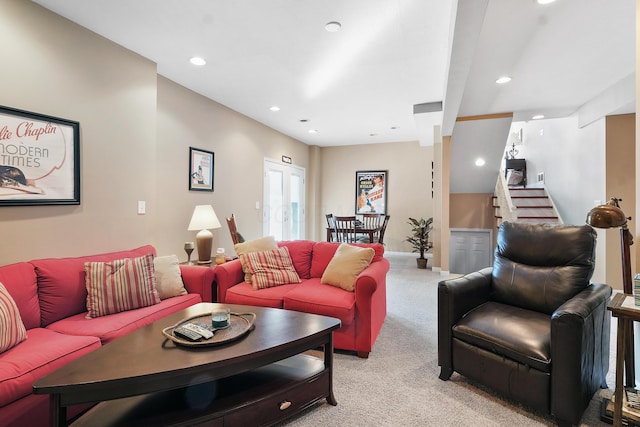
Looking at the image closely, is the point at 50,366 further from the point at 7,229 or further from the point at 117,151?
the point at 117,151

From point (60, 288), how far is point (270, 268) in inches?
59.6

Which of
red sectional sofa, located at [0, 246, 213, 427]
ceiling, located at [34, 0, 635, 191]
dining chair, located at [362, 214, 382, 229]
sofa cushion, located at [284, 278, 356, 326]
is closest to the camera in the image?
red sectional sofa, located at [0, 246, 213, 427]

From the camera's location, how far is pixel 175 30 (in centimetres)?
258

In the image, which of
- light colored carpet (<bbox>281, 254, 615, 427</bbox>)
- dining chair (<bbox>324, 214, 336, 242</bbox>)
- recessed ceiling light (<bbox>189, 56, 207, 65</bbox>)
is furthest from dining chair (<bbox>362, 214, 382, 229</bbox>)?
recessed ceiling light (<bbox>189, 56, 207, 65</bbox>)

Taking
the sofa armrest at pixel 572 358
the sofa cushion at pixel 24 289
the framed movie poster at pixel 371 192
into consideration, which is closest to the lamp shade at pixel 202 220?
the sofa cushion at pixel 24 289

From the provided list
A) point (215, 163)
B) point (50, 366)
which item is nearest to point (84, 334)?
point (50, 366)

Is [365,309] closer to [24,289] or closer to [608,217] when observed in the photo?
[608,217]

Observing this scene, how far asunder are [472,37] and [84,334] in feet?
10.2

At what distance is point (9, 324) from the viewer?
5.35 feet

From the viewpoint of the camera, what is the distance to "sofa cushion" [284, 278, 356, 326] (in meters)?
2.38

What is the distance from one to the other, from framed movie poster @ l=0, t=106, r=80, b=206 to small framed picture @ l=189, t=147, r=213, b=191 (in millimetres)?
1422

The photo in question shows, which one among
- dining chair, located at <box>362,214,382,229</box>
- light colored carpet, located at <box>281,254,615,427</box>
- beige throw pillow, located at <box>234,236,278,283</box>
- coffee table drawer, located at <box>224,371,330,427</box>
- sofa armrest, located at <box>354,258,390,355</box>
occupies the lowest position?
light colored carpet, located at <box>281,254,615,427</box>

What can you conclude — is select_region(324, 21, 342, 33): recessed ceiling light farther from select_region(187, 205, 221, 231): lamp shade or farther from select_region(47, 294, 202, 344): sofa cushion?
select_region(47, 294, 202, 344): sofa cushion

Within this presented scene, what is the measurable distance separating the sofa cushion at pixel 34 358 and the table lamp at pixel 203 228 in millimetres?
1508
